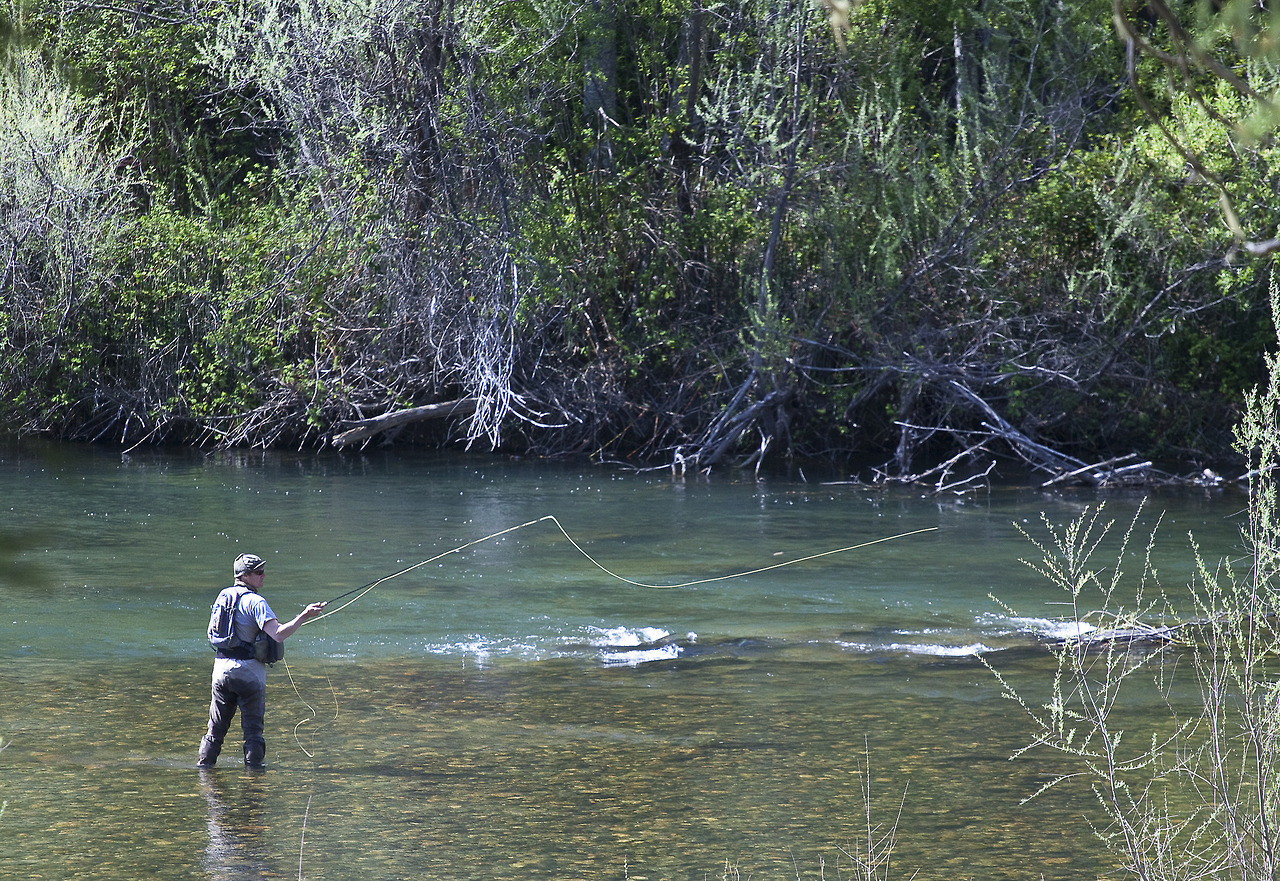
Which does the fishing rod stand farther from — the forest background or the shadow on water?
the forest background

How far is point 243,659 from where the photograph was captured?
321 inches

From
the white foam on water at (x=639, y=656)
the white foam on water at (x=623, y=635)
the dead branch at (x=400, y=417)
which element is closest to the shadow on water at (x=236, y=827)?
the white foam on water at (x=639, y=656)

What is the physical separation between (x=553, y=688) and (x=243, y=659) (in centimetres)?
250

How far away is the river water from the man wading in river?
0.25 m

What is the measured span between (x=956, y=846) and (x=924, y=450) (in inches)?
638

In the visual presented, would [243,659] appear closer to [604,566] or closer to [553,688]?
[553,688]

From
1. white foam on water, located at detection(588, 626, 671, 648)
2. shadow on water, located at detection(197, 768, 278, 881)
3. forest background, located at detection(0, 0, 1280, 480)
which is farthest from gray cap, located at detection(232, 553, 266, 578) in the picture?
forest background, located at detection(0, 0, 1280, 480)

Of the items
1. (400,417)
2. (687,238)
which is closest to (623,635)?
(687,238)

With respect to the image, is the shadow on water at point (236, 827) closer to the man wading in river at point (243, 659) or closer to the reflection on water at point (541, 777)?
the reflection on water at point (541, 777)

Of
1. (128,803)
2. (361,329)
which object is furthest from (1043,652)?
(361,329)

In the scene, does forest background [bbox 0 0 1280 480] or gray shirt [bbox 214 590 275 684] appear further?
forest background [bbox 0 0 1280 480]

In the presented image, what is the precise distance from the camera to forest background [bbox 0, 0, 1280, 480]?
19.5 meters

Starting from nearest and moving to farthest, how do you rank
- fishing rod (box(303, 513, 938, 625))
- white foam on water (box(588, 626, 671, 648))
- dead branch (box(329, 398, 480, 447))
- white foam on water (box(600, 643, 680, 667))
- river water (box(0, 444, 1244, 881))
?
1. river water (box(0, 444, 1244, 881))
2. white foam on water (box(600, 643, 680, 667))
3. white foam on water (box(588, 626, 671, 648))
4. fishing rod (box(303, 513, 938, 625))
5. dead branch (box(329, 398, 480, 447))

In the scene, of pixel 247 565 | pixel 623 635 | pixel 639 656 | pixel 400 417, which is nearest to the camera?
pixel 247 565
